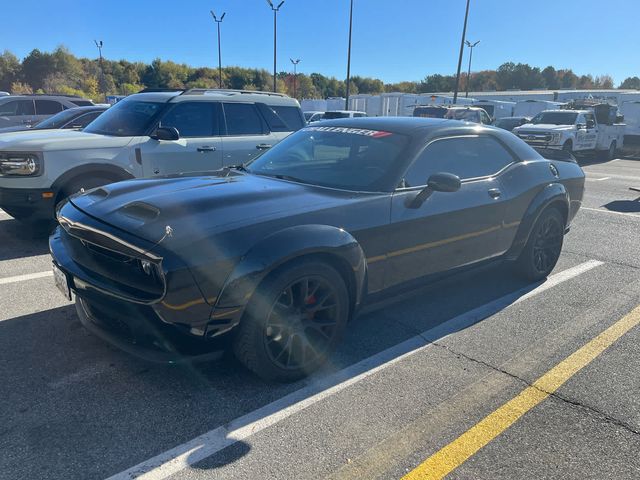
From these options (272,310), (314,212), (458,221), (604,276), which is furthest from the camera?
(604,276)

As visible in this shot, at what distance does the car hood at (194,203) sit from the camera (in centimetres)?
262

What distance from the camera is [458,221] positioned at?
3.79 metres

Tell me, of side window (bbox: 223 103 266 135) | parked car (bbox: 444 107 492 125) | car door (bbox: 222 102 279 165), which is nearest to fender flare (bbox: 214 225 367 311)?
car door (bbox: 222 102 279 165)

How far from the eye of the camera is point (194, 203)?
289 cm

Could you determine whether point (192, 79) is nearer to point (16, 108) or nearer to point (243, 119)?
point (16, 108)

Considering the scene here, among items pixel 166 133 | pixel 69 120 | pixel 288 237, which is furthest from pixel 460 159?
pixel 69 120

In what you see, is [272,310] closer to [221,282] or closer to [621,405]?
[221,282]

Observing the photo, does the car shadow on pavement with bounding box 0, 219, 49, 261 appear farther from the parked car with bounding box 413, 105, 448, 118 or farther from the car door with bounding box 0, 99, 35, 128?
the parked car with bounding box 413, 105, 448, 118

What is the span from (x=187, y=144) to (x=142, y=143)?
585 millimetres

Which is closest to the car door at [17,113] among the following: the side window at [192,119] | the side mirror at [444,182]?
the side window at [192,119]

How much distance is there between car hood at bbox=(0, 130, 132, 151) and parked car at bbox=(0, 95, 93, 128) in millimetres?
8451

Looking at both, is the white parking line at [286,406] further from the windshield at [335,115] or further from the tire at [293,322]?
the windshield at [335,115]

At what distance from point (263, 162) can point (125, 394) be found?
7.04ft

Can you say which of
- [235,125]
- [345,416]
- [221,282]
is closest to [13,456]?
[221,282]
